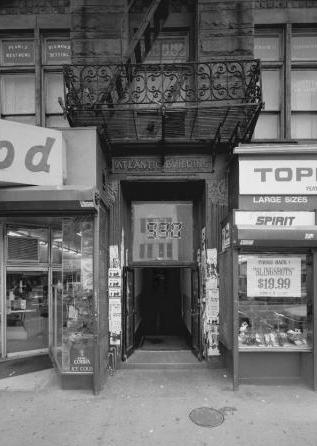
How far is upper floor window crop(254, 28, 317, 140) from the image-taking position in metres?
8.32

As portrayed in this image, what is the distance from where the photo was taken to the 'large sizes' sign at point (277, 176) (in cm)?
683

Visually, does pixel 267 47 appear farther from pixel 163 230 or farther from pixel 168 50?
pixel 163 230

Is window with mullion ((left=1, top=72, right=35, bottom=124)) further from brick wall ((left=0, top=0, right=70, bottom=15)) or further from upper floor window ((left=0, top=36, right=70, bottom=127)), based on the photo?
brick wall ((left=0, top=0, right=70, bottom=15))

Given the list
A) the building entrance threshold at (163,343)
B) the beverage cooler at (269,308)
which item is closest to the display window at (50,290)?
the building entrance threshold at (163,343)

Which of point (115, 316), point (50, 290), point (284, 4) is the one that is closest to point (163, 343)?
point (115, 316)

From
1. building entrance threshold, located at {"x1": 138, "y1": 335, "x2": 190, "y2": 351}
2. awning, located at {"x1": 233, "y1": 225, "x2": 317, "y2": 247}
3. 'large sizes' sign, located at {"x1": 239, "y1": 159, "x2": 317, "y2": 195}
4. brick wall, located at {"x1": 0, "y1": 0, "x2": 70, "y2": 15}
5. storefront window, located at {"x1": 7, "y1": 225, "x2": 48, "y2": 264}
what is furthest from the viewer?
building entrance threshold, located at {"x1": 138, "y1": 335, "x2": 190, "y2": 351}

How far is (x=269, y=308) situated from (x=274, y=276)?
66 cm

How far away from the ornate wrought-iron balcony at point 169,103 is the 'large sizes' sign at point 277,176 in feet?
2.97

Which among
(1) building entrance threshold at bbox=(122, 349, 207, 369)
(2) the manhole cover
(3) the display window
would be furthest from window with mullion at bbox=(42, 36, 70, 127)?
(2) the manhole cover

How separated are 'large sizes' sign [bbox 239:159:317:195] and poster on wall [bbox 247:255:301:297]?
1.27 m

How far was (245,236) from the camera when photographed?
637 cm

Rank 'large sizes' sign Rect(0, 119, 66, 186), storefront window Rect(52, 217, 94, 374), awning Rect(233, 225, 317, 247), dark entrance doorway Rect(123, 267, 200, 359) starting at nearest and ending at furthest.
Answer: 'large sizes' sign Rect(0, 119, 66, 186) → awning Rect(233, 225, 317, 247) → storefront window Rect(52, 217, 94, 374) → dark entrance doorway Rect(123, 267, 200, 359)

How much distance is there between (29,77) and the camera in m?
8.55

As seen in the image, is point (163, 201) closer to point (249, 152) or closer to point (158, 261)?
point (158, 261)
